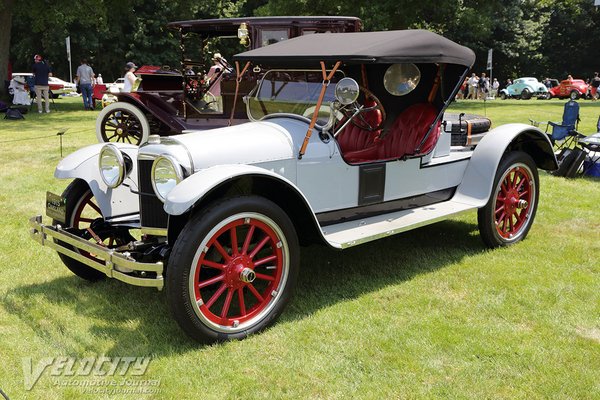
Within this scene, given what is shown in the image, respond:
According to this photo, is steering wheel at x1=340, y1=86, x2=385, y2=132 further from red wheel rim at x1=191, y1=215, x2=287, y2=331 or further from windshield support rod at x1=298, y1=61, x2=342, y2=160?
red wheel rim at x1=191, y1=215, x2=287, y2=331

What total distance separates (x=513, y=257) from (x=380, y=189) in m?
1.44

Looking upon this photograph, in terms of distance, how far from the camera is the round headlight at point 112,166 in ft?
12.7

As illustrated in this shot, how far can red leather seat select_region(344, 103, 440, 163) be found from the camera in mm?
4492

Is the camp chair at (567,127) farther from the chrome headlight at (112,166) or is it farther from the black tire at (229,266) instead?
the chrome headlight at (112,166)

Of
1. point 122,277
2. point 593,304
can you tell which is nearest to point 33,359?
point 122,277

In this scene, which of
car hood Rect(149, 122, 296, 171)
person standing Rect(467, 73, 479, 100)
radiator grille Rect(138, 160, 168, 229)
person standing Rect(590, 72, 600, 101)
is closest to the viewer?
car hood Rect(149, 122, 296, 171)

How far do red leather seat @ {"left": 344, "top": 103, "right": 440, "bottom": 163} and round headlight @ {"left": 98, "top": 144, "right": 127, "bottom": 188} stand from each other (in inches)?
62.3

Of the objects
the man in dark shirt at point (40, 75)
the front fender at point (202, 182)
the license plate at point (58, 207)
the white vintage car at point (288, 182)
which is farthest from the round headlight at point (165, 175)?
the man in dark shirt at point (40, 75)

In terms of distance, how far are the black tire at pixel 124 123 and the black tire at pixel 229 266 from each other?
23.9 feet

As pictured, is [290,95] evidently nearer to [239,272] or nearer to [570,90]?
[239,272]

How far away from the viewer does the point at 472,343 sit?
11.5 ft

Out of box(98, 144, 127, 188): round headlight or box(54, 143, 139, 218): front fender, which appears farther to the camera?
box(54, 143, 139, 218): front fender

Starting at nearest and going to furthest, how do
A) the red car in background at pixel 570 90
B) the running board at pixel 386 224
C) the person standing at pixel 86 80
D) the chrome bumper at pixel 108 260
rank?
the chrome bumper at pixel 108 260, the running board at pixel 386 224, the person standing at pixel 86 80, the red car in background at pixel 570 90

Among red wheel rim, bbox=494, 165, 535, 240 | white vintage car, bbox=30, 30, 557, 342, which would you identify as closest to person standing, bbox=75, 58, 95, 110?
white vintage car, bbox=30, 30, 557, 342
